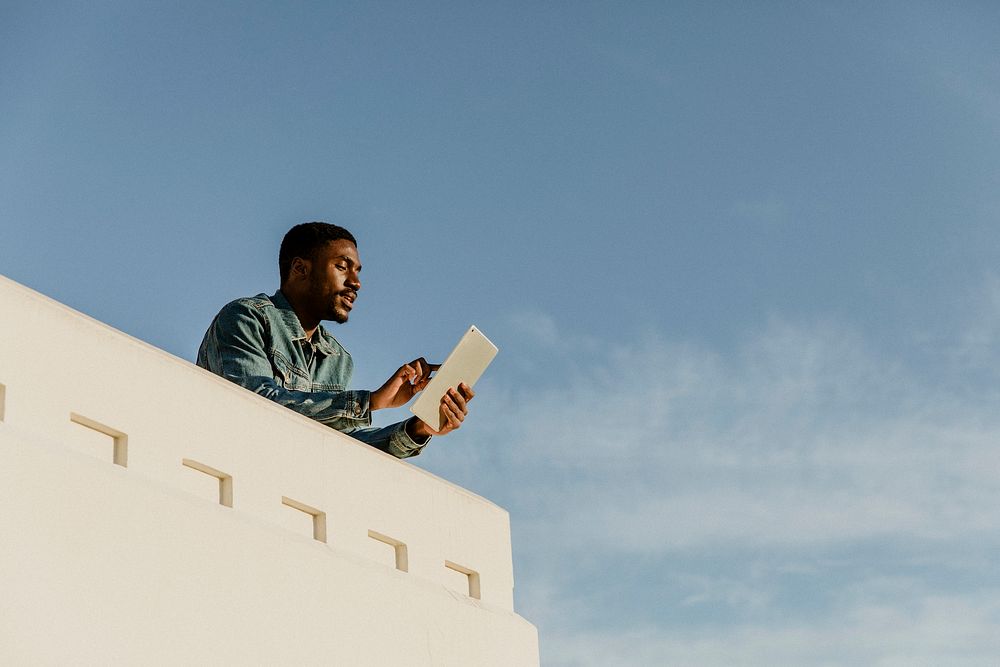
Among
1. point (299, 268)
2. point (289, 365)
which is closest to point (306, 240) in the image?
point (299, 268)

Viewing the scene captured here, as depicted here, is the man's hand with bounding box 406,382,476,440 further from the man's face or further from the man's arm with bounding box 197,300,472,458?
the man's face

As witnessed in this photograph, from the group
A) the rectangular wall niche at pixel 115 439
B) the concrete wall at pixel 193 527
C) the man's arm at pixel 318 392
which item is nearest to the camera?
the concrete wall at pixel 193 527

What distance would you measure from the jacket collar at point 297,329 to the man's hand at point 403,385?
2.70 feet

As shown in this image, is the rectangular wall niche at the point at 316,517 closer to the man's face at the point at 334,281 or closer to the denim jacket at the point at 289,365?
the denim jacket at the point at 289,365

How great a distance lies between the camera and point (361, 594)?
7160mm

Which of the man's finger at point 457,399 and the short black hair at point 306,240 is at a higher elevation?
the short black hair at point 306,240

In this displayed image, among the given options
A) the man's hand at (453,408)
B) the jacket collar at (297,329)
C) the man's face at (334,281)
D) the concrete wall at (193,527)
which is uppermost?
the man's face at (334,281)

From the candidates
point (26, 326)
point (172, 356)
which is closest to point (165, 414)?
point (172, 356)

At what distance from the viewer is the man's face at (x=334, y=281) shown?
891cm

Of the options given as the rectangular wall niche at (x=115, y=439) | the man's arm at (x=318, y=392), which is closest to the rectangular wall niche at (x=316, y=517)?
the man's arm at (x=318, y=392)

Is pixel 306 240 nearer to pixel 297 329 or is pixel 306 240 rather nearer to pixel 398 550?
pixel 297 329

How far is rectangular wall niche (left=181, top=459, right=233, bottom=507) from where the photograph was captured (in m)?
6.74

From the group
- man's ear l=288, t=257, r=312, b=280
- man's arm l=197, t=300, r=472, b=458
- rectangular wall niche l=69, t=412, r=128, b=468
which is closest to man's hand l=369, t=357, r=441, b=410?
man's arm l=197, t=300, r=472, b=458

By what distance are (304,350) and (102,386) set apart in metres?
2.37
